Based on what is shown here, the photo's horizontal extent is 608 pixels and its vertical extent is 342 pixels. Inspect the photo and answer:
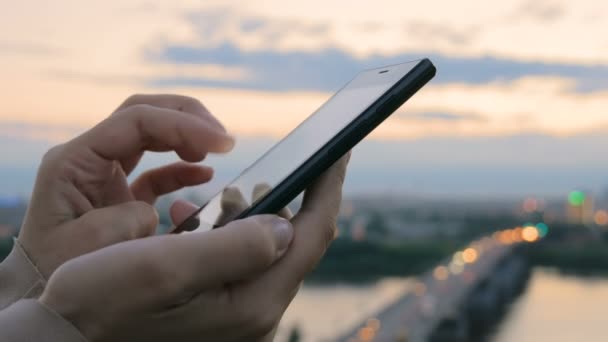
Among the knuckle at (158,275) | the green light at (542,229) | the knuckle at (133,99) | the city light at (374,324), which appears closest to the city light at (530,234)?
the green light at (542,229)

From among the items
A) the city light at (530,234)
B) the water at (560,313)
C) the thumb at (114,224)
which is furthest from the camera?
the city light at (530,234)

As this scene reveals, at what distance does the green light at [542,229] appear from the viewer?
4753cm

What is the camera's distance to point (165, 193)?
132cm

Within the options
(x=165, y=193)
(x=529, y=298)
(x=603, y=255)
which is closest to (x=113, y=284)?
(x=165, y=193)

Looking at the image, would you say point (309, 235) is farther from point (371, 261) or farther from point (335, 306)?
point (371, 261)

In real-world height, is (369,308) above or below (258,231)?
below

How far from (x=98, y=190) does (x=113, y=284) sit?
1.70ft

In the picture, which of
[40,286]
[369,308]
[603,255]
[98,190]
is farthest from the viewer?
[603,255]

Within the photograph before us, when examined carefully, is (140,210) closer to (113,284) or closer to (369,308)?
(113,284)

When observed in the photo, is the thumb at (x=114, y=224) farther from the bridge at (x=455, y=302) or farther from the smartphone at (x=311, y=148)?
the bridge at (x=455, y=302)

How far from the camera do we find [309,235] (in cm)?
78

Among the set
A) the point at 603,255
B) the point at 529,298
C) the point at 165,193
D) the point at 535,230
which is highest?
the point at 165,193

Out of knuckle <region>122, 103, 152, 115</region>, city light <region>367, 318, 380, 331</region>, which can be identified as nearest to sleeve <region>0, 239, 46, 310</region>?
knuckle <region>122, 103, 152, 115</region>

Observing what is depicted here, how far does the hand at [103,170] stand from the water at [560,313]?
2222cm
